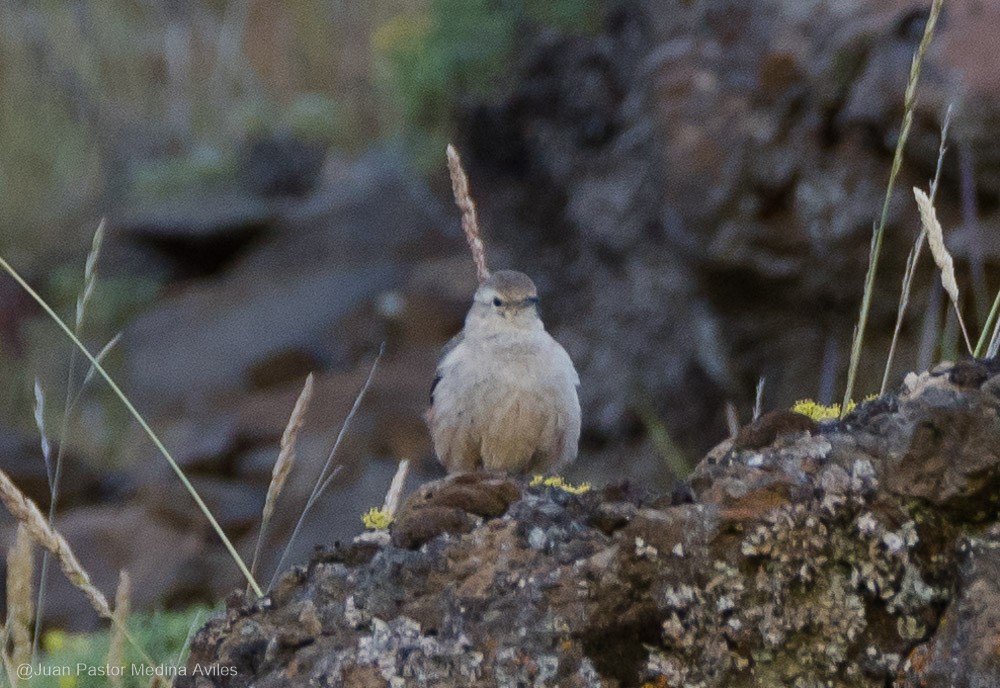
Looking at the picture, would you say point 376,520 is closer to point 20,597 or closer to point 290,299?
point 20,597

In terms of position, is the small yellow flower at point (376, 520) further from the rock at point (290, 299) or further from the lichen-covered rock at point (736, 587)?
the rock at point (290, 299)

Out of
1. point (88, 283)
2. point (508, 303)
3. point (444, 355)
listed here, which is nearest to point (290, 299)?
point (444, 355)

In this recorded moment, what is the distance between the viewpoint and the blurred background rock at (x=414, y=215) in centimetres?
678

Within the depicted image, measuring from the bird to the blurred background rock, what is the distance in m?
0.87

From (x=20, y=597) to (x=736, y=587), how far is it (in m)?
1.63

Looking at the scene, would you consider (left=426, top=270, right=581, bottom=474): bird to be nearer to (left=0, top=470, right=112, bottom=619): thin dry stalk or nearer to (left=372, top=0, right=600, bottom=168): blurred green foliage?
(left=0, top=470, right=112, bottom=619): thin dry stalk

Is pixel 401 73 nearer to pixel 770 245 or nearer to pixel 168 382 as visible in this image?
pixel 168 382

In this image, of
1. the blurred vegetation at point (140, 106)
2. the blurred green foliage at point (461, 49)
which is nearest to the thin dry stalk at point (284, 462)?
the blurred green foliage at point (461, 49)

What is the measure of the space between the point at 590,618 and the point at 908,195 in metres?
4.79

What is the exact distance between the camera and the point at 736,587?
230cm

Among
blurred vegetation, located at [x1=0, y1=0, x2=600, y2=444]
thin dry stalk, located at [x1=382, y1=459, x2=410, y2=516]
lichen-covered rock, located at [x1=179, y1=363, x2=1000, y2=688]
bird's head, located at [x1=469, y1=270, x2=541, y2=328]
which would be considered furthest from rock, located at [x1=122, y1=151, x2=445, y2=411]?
lichen-covered rock, located at [x1=179, y1=363, x2=1000, y2=688]

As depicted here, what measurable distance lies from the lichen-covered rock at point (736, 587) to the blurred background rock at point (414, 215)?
1783mm

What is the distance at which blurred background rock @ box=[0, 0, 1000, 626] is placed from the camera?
22.2 feet

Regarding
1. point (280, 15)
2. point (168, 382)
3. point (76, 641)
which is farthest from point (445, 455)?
point (280, 15)
